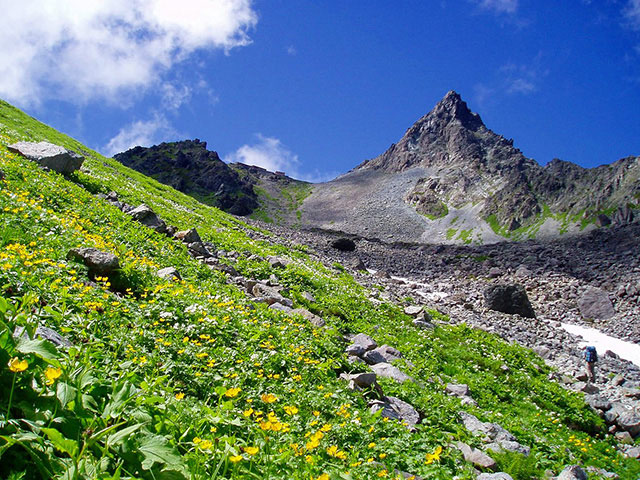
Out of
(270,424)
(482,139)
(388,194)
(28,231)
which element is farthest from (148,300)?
(482,139)

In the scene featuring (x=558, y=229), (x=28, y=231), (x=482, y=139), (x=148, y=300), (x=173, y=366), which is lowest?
(x=173, y=366)

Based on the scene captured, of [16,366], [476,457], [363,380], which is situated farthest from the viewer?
[363,380]

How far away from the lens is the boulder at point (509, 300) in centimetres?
2972

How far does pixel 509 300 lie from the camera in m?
30.1

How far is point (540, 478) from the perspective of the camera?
760 centimetres

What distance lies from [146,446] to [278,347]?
16.6 ft

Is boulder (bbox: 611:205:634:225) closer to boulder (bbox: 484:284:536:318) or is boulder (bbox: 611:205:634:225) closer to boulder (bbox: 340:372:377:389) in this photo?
boulder (bbox: 484:284:536:318)

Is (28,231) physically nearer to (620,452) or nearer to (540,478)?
(540,478)

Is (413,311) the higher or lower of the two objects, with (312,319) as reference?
higher

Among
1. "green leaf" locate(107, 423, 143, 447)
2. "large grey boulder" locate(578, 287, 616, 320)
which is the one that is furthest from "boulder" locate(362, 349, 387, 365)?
"large grey boulder" locate(578, 287, 616, 320)

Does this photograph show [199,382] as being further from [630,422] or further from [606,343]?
[606,343]

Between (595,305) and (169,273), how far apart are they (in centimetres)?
3558

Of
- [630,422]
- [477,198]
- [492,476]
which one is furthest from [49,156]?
[477,198]

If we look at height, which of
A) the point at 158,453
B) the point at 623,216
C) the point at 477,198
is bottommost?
the point at 158,453
